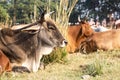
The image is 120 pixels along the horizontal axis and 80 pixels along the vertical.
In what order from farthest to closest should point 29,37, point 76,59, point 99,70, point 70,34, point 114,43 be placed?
point 70,34
point 114,43
point 76,59
point 29,37
point 99,70

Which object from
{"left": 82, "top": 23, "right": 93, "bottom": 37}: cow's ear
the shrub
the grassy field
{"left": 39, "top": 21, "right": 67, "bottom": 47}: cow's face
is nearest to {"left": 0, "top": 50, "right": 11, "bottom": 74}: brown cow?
the grassy field

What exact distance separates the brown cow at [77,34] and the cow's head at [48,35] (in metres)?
2.92

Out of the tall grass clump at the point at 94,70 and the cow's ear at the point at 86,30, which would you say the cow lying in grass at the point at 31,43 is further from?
the cow's ear at the point at 86,30

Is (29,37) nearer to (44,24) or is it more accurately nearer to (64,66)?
(44,24)

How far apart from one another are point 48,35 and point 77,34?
11.8ft

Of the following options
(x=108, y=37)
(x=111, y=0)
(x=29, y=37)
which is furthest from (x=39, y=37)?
(x=111, y=0)

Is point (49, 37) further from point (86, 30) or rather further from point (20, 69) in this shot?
point (86, 30)

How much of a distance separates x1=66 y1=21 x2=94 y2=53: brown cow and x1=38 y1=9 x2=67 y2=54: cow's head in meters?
2.92

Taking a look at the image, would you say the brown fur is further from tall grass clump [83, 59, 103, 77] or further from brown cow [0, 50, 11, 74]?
brown cow [0, 50, 11, 74]

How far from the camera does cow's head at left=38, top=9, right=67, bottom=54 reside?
714cm

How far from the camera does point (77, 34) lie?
10719 mm

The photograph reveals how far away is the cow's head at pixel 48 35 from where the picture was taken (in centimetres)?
714

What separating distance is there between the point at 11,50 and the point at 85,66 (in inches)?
55.8

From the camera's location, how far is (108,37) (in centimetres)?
983
